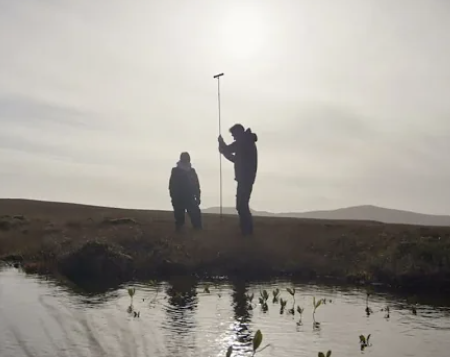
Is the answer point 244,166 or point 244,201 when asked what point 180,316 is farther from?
point 244,166

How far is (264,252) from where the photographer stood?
2016 centimetres

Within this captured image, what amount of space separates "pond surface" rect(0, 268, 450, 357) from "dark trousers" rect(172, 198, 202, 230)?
264 inches

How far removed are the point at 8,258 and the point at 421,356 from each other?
1533cm

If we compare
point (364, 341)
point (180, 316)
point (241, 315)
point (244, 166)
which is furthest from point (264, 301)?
point (244, 166)

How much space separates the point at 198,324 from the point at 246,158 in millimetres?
10350

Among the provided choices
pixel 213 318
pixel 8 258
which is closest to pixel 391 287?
pixel 213 318

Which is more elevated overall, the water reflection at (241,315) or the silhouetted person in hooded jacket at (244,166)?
the silhouetted person in hooded jacket at (244,166)

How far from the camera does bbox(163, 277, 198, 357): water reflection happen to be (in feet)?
33.2

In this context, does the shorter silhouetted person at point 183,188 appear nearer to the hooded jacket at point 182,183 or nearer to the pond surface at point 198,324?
the hooded jacket at point 182,183

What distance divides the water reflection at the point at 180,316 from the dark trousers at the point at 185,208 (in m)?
5.20

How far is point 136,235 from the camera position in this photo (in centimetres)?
2148

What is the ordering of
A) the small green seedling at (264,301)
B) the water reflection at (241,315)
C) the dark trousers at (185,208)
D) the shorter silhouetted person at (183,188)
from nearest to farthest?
1. the water reflection at (241,315)
2. the small green seedling at (264,301)
3. the shorter silhouetted person at (183,188)
4. the dark trousers at (185,208)

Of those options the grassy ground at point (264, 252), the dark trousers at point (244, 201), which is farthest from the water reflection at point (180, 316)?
the dark trousers at point (244, 201)

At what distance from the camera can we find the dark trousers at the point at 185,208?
2284 cm
